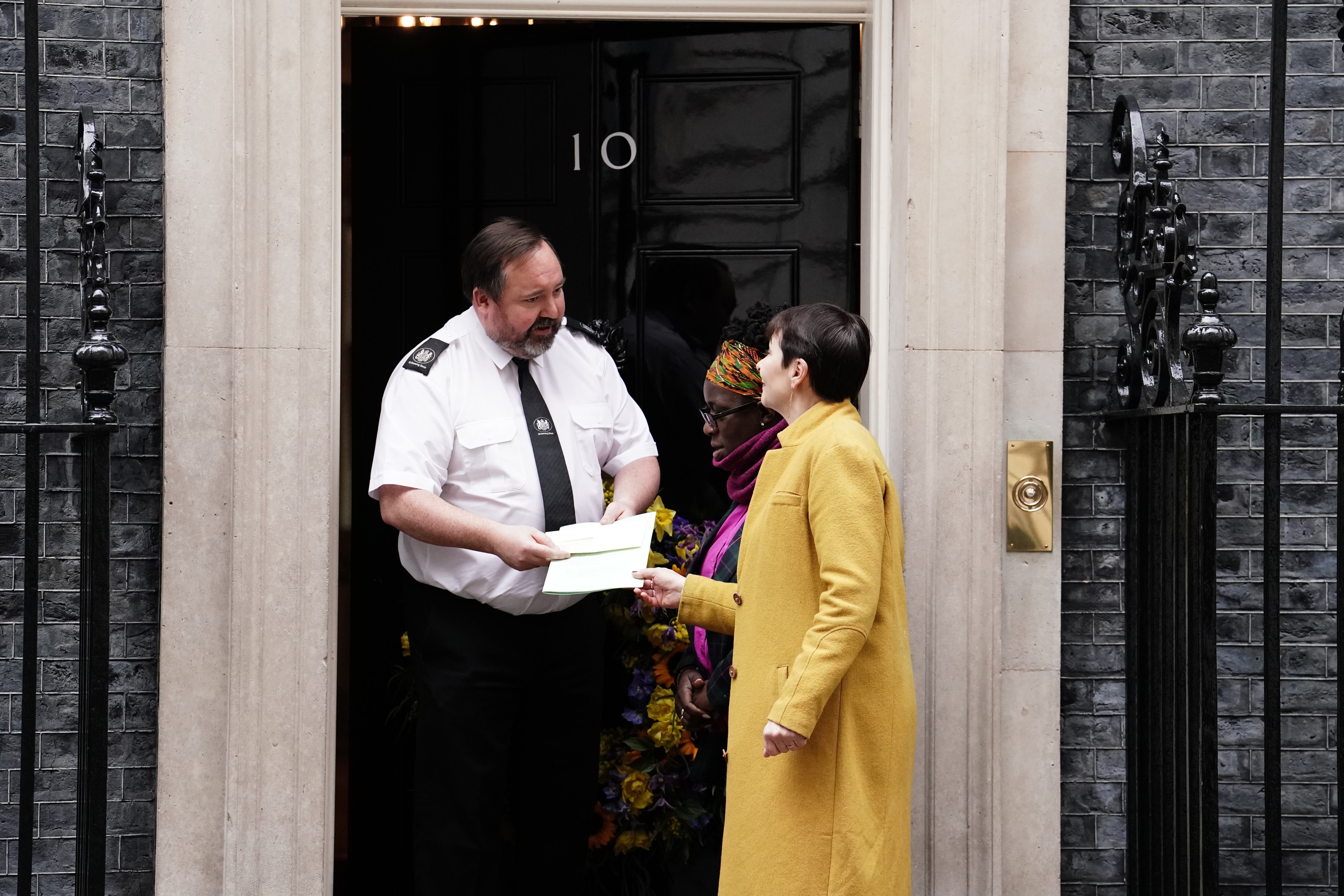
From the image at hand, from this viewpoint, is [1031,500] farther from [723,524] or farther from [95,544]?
[95,544]

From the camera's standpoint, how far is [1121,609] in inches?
153

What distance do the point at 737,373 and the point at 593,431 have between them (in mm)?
561

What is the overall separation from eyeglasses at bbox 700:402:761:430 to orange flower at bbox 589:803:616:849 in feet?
4.50

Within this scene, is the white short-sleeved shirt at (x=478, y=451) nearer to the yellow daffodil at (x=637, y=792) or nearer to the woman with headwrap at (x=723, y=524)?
the woman with headwrap at (x=723, y=524)

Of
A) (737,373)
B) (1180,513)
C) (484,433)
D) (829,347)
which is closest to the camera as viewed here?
(829,347)

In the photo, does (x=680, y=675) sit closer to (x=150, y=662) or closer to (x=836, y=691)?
(x=836, y=691)

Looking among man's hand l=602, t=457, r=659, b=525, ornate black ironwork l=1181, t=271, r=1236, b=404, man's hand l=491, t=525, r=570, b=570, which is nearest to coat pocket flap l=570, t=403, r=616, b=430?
man's hand l=602, t=457, r=659, b=525

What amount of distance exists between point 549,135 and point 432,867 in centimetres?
243

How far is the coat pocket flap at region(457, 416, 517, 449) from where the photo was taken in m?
3.62

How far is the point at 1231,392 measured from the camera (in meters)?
3.89

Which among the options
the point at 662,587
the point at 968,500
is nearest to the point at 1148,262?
the point at 968,500

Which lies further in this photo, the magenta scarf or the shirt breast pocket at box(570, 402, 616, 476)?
the shirt breast pocket at box(570, 402, 616, 476)

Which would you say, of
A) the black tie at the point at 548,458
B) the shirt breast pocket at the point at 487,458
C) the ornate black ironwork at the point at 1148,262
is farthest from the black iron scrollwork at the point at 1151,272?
the shirt breast pocket at the point at 487,458

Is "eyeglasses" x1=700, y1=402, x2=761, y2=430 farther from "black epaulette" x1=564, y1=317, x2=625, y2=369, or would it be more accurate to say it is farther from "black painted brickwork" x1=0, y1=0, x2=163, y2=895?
"black painted brickwork" x1=0, y1=0, x2=163, y2=895
